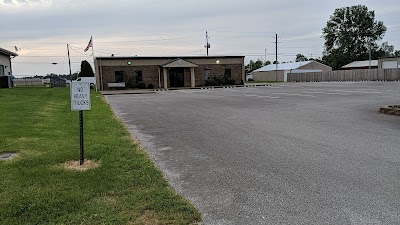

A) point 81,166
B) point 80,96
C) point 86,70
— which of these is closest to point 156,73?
point 86,70

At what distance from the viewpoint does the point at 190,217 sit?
3.89 m

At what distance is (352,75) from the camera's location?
5800 centimetres

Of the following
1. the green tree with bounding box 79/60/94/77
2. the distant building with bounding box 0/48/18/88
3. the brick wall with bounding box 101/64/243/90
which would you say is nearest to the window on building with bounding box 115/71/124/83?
the brick wall with bounding box 101/64/243/90

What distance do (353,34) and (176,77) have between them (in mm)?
61058

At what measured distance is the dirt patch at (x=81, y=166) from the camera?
579cm

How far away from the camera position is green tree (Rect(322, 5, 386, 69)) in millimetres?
90688

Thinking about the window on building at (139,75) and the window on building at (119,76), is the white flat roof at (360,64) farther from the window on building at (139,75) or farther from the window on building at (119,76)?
the window on building at (119,76)

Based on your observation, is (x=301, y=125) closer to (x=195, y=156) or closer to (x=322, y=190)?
(x=195, y=156)

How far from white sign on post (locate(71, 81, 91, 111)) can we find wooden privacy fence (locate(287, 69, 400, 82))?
5260 cm

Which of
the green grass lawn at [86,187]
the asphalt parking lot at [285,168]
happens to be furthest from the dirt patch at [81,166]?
the asphalt parking lot at [285,168]

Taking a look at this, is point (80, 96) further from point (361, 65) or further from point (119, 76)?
point (361, 65)

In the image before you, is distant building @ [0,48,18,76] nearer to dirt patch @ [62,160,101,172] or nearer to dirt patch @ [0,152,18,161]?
dirt patch @ [0,152,18,161]

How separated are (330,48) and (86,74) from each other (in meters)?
60.9

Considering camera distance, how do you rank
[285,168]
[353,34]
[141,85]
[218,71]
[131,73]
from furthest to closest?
[353,34]
[218,71]
[131,73]
[141,85]
[285,168]
